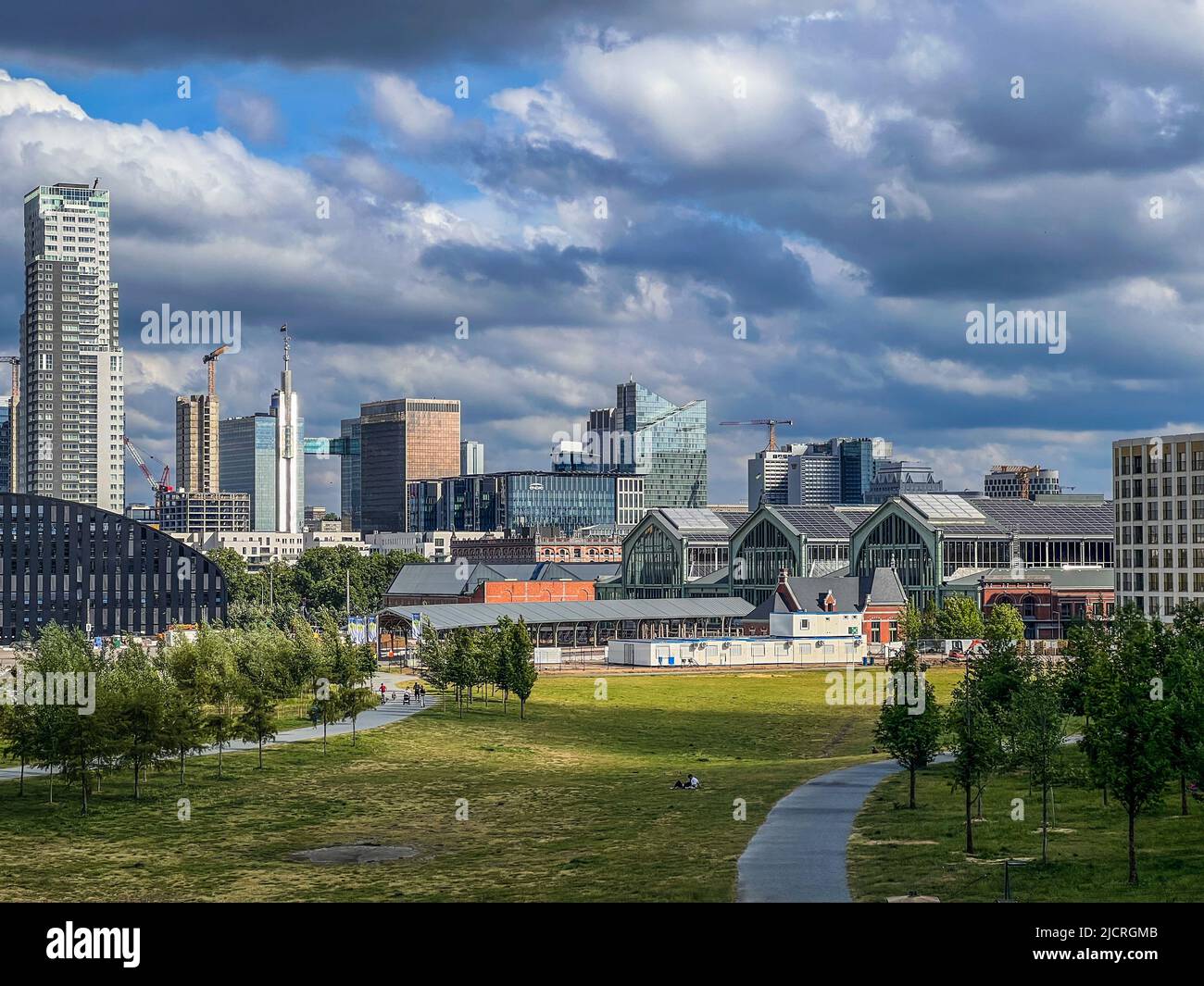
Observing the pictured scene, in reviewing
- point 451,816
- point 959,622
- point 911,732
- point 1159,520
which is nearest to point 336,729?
point 451,816

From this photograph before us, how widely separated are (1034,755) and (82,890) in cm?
3205

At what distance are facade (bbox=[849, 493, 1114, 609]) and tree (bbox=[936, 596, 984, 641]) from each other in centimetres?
1639

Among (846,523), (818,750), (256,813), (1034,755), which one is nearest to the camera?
(1034,755)

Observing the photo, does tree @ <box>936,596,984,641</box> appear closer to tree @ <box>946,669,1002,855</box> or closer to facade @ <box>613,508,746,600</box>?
facade @ <box>613,508,746,600</box>

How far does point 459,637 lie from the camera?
332 ft

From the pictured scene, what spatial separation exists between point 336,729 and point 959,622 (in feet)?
260

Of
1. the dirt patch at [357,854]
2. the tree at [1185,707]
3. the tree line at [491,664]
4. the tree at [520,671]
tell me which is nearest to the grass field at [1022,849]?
the tree at [1185,707]

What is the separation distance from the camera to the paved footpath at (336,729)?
69.8 metres

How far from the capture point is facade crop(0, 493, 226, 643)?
15925cm

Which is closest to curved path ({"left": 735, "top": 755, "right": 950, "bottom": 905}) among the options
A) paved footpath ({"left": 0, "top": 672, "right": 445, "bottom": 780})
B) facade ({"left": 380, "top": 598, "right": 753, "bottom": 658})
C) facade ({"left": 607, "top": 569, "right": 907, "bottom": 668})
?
paved footpath ({"left": 0, "top": 672, "right": 445, "bottom": 780})

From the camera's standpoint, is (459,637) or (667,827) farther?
(459,637)
